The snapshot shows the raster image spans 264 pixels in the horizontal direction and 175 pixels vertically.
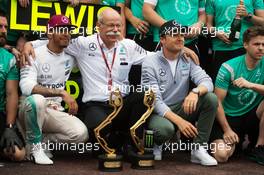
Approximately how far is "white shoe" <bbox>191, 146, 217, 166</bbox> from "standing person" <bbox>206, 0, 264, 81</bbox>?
45.8 inches

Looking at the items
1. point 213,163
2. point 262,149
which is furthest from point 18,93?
point 262,149

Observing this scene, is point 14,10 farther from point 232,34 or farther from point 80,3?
point 232,34

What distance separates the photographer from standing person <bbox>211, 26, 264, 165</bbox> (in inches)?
232

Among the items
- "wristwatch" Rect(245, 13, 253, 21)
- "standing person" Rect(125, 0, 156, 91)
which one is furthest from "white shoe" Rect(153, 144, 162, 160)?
"wristwatch" Rect(245, 13, 253, 21)

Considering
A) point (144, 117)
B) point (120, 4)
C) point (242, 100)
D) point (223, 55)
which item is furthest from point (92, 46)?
point (242, 100)

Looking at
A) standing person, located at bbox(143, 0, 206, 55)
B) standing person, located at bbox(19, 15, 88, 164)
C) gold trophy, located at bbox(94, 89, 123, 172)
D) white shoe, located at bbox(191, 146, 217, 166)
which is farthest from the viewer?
standing person, located at bbox(143, 0, 206, 55)

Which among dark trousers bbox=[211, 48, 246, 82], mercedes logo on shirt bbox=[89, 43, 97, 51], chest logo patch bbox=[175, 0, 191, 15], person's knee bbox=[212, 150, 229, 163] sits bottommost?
person's knee bbox=[212, 150, 229, 163]

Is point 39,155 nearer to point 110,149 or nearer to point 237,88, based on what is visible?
point 110,149

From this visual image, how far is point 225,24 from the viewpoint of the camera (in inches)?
254

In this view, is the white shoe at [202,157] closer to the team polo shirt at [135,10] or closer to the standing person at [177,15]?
the standing person at [177,15]

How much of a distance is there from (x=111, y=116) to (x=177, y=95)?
89 centimetres

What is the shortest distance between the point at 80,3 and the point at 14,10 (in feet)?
2.35

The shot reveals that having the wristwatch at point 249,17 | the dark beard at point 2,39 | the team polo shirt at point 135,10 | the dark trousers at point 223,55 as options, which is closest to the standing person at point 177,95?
the dark trousers at point 223,55

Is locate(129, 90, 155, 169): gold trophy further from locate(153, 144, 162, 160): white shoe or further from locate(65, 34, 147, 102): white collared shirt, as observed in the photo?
locate(65, 34, 147, 102): white collared shirt
